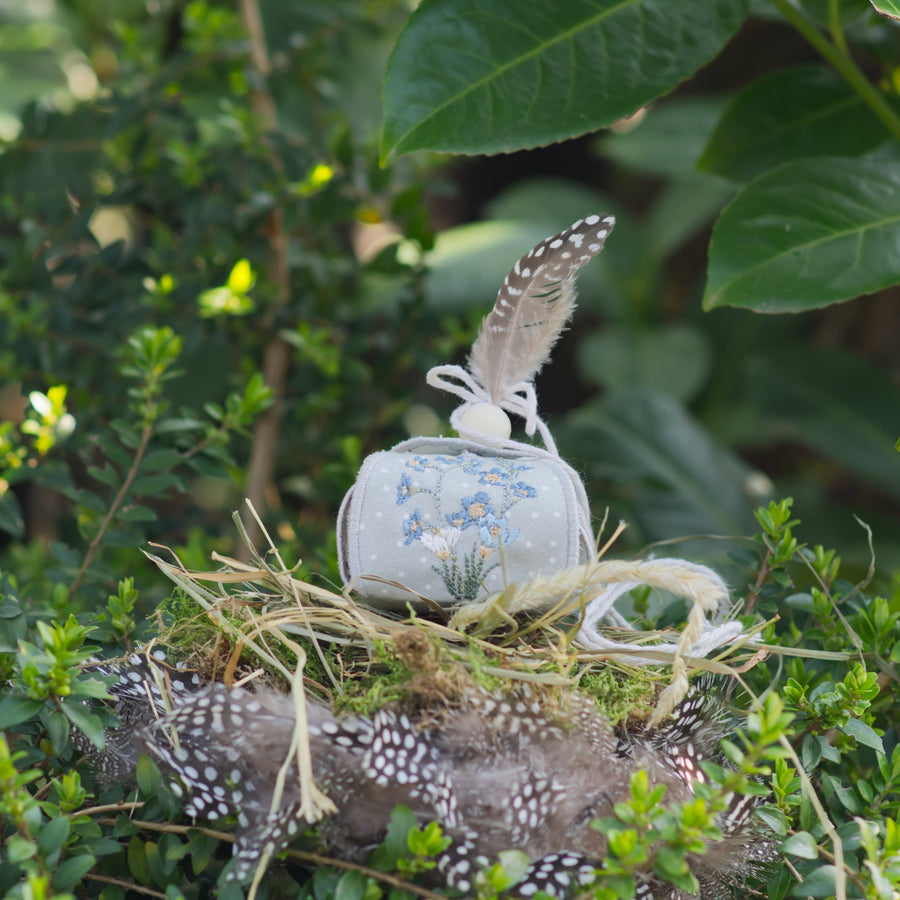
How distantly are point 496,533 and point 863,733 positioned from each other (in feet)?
0.81

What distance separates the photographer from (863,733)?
500 mm

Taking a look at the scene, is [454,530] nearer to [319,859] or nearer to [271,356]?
[319,859]

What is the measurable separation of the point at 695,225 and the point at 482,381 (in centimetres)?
158

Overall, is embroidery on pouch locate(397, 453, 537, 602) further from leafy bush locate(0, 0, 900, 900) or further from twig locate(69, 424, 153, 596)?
twig locate(69, 424, 153, 596)

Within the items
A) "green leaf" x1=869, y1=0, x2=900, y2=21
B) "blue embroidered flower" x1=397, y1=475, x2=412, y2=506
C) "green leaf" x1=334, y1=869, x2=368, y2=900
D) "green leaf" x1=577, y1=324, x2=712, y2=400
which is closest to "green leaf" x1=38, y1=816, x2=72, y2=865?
"green leaf" x1=334, y1=869, x2=368, y2=900

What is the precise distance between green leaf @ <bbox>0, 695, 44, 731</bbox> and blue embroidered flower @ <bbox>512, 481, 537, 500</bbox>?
0.29m

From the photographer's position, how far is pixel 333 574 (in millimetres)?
669

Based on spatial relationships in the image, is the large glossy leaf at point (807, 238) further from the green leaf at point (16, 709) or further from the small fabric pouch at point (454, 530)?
the green leaf at point (16, 709)

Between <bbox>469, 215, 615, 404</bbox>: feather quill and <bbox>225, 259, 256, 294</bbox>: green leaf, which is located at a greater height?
<bbox>469, 215, 615, 404</bbox>: feather quill

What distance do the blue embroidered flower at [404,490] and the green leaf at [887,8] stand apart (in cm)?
44

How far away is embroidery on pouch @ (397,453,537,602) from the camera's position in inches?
19.7

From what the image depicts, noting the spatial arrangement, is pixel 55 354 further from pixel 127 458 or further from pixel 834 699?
pixel 834 699

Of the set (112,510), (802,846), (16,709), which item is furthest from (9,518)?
(802,846)

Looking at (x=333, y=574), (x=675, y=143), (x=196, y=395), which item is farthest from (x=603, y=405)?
(x=333, y=574)
